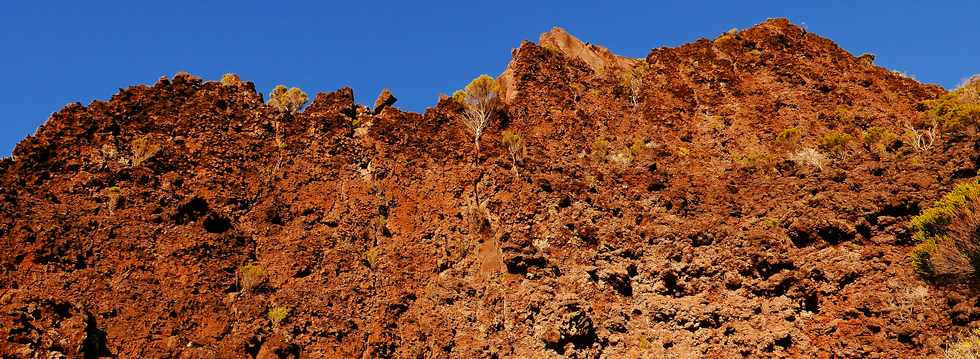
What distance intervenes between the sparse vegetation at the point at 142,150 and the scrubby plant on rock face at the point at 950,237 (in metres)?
22.0

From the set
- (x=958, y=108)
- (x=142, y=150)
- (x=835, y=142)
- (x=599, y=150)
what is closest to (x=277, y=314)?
(x=142, y=150)

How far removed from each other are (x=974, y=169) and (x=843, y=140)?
20.5 feet

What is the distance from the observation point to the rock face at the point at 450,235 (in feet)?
60.9

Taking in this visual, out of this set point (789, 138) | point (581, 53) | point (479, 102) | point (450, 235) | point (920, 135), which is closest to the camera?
point (450, 235)

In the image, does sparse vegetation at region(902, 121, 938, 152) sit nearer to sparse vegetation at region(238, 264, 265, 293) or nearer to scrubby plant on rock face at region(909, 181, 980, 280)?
scrubby plant on rock face at region(909, 181, 980, 280)

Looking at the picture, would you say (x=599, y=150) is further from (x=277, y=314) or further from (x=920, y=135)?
(x=277, y=314)

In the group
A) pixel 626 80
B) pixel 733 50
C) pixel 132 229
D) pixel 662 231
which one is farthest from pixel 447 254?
pixel 733 50

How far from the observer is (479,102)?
2836 cm

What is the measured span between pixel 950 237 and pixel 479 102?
637 inches

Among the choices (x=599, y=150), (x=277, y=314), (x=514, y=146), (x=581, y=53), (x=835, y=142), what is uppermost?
(x=581, y=53)

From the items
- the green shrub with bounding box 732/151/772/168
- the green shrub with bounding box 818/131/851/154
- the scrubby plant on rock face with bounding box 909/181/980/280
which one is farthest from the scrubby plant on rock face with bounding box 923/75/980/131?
the scrubby plant on rock face with bounding box 909/181/980/280

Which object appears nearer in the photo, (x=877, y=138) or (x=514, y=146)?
(x=514, y=146)

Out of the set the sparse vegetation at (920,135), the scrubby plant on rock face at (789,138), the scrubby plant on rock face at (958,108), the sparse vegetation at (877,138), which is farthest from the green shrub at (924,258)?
the scrubby plant on rock face at (958,108)

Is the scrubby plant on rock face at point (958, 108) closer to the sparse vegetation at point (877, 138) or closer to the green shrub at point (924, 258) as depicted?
the sparse vegetation at point (877, 138)
